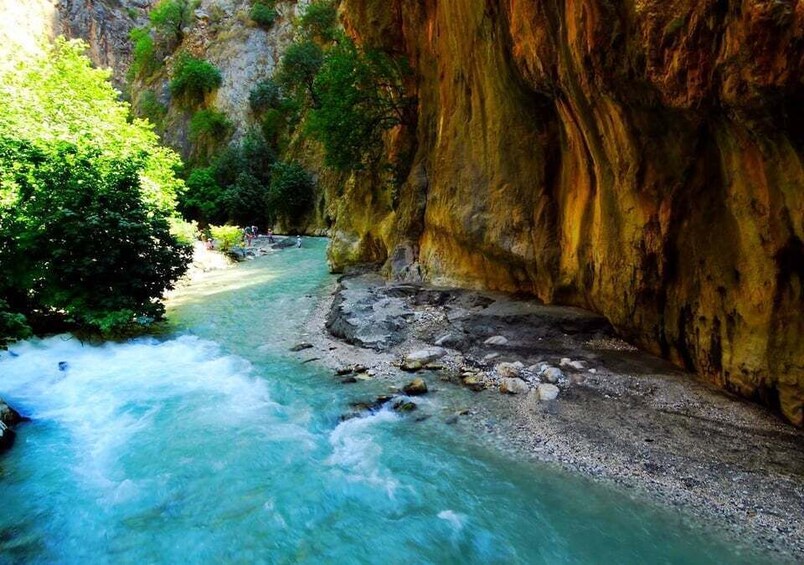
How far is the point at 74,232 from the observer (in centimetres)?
1159

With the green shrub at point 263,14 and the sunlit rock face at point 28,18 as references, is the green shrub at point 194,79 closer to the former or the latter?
the green shrub at point 263,14

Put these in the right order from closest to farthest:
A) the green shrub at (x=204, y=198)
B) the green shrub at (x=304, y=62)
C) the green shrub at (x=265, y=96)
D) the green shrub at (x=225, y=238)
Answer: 1. the green shrub at (x=225, y=238)
2. the green shrub at (x=304, y=62)
3. the green shrub at (x=204, y=198)
4. the green shrub at (x=265, y=96)

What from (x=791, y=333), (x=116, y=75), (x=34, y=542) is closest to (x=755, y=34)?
(x=791, y=333)

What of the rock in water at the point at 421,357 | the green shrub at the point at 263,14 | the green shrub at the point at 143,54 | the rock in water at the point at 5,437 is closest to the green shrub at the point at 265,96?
the green shrub at the point at 263,14

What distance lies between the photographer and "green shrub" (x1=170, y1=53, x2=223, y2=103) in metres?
55.0

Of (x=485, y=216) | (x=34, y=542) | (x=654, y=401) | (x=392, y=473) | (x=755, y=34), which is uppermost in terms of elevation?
(x=755, y=34)

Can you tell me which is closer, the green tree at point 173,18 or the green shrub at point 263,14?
the green shrub at point 263,14

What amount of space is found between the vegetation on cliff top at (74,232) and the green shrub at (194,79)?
148 feet

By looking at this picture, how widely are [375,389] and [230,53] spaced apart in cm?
5898

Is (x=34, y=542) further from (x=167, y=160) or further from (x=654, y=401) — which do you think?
(x=167, y=160)

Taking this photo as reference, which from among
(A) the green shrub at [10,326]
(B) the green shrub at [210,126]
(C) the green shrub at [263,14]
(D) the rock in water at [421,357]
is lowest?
(D) the rock in water at [421,357]

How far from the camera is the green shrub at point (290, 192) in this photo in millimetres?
43188

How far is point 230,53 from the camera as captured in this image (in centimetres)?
5625

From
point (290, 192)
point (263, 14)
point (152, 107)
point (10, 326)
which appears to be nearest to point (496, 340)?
point (10, 326)
